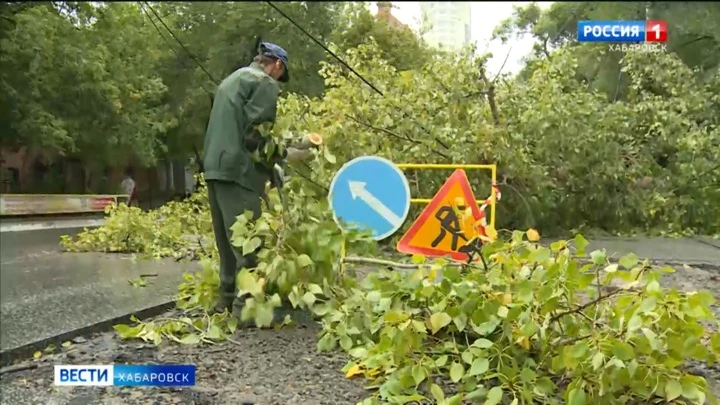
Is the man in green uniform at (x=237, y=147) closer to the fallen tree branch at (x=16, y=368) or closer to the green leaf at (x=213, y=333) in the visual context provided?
the green leaf at (x=213, y=333)

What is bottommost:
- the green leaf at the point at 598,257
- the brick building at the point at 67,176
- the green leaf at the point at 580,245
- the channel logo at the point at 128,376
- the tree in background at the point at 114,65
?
the channel logo at the point at 128,376

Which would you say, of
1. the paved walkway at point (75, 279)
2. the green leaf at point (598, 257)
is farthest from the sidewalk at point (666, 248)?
the green leaf at point (598, 257)

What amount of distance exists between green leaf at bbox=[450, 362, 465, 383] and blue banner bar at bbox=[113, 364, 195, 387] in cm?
70

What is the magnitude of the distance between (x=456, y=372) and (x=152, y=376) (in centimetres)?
81

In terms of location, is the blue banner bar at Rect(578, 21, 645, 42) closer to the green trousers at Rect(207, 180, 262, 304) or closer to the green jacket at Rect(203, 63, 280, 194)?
the green jacket at Rect(203, 63, 280, 194)

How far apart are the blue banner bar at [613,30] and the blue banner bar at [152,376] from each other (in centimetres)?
135

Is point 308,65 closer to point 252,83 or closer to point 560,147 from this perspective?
point 252,83

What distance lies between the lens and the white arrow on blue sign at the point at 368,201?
101 inches

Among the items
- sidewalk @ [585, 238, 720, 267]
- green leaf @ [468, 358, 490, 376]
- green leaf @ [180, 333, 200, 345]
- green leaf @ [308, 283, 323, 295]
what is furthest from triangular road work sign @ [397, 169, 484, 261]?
green leaf @ [180, 333, 200, 345]

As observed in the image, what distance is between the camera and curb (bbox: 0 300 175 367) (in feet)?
7.15

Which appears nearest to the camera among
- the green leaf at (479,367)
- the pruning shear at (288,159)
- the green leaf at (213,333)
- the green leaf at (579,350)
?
the green leaf at (579,350)

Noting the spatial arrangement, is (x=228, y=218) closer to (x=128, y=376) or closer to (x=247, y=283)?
(x=247, y=283)

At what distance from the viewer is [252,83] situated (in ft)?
7.32

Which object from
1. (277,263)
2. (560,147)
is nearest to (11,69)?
(277,263)
